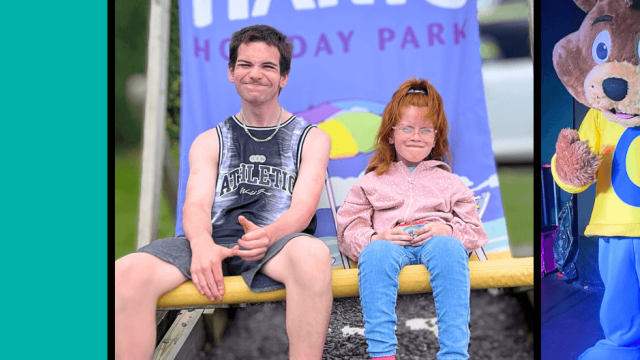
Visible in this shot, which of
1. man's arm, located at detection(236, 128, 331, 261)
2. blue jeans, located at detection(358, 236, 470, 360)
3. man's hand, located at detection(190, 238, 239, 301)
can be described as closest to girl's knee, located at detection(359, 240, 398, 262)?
blue jeans, located at detection(358, 236, 470, 360)

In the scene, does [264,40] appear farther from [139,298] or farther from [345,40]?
[139,298]

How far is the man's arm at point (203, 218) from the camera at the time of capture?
68.0 inches

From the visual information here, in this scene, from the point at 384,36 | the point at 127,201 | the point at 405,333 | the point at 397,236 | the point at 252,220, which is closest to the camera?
the point at 397,236

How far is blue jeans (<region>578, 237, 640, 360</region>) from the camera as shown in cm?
194

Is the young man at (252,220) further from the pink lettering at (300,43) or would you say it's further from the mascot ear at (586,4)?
the mascot ear at (586,4)

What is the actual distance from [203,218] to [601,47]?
145 centimetres

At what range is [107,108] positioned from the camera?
75.3 inches

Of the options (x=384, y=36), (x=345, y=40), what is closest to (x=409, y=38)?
(x=384, y=36)

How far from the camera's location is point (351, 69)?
2242mm

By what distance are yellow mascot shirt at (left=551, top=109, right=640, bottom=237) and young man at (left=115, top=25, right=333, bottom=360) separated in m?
0.93

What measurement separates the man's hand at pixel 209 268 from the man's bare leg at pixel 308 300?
21 centimetres

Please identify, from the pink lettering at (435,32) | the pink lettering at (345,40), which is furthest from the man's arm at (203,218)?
the pink lettering at (435,32)

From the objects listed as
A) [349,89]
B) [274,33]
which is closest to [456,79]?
[349,89]

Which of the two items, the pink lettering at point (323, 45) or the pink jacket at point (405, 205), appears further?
the pink lettering at point (323, 45)
